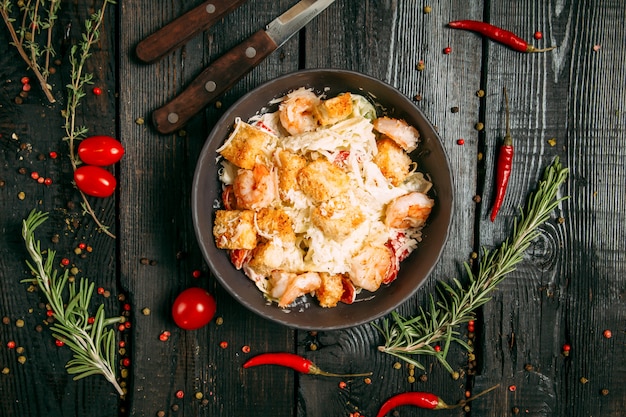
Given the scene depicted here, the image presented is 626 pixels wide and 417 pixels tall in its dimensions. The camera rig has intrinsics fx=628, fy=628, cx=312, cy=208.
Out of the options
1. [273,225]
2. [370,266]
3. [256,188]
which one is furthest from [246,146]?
[370,266]

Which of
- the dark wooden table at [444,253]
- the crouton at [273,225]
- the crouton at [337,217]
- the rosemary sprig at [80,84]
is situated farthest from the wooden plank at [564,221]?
the rosemary sprig at [80,84]

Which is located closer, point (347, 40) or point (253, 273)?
point (253, 273)

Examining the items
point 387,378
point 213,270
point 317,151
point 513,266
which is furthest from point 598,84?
point 213,270

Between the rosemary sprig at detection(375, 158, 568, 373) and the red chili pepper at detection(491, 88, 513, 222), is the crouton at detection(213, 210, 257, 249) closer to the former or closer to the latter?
the rosemary sprig at detection(375, 158, 568, 373)

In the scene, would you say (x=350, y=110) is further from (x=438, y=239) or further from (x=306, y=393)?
(x=306, y=393)

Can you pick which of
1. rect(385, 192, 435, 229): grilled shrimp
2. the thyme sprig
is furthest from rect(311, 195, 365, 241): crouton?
the thyme sprig

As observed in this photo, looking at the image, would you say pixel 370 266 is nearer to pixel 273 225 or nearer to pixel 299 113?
pixel 273 225
